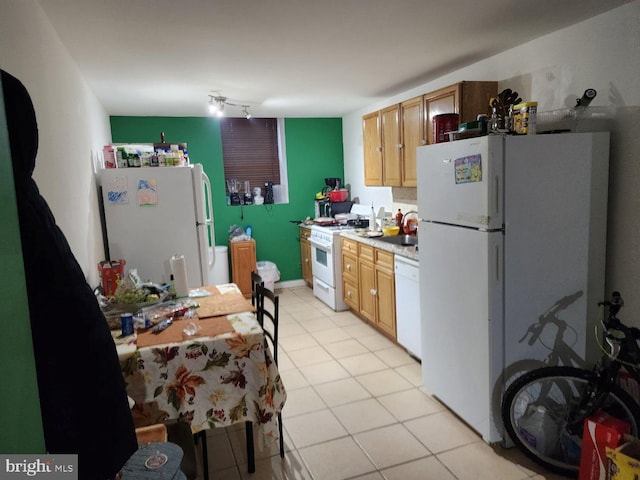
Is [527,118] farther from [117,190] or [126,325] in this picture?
[117,190]

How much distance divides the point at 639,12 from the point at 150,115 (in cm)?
475

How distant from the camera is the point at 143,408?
1.81 meters

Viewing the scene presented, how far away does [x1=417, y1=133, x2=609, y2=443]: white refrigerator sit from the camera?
2.15m

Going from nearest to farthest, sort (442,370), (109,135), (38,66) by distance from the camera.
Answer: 1. (38,66)
2. (442,370)
3. (109,135)

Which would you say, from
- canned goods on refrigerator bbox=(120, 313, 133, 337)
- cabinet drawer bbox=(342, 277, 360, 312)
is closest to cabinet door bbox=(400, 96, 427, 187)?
cabinet drawer bbox=(342, 277, 360, 312)

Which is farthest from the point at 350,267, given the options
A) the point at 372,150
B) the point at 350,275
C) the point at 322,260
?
the point at 372,150

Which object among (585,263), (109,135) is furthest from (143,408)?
(109,135)

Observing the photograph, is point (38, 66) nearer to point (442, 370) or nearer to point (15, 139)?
point (15, 139)

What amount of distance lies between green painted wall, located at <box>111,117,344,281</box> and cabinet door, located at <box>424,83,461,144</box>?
2.55m

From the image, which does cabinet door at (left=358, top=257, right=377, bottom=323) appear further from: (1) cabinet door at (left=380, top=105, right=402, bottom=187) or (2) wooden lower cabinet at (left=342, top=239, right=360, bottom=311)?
(1) cabinet door at (left=380, top=105, right=402, bottom=187)

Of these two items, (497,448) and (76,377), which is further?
(497,448)

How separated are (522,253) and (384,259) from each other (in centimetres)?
162

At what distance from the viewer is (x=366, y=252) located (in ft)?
13.4

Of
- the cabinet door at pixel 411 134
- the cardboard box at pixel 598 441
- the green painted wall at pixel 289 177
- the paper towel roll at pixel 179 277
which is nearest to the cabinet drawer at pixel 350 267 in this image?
the cabinet door at pixel 411 134
